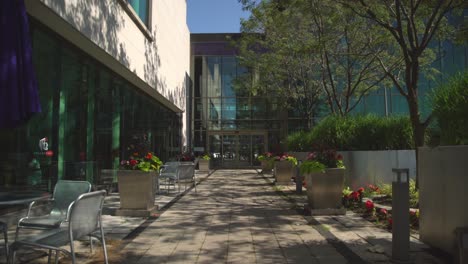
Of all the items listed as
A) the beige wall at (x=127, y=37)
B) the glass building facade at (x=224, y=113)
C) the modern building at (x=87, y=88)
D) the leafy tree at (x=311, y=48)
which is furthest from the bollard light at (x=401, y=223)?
the glass building facade at (x=224, y=113)

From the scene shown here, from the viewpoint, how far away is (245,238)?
5961 millimetres

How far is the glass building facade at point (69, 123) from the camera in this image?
794 centimetres

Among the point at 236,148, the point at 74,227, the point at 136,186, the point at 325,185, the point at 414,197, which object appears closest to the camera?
the point at 74,227

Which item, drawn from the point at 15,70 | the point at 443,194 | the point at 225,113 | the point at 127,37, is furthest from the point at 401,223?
the point at 225,113

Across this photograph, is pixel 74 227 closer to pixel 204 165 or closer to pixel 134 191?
pixel 134 191

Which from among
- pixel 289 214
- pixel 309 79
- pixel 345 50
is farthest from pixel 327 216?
pixel 309 79

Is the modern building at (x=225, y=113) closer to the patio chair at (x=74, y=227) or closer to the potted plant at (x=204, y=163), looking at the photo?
the potted plant at (x=204, y=163)

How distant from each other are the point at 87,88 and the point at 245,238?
7.14 m

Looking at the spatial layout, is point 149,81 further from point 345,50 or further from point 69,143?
point 345,50

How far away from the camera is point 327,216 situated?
7.74 m

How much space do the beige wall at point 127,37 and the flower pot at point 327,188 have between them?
19.1 ft

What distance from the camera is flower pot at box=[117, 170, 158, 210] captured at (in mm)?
7734

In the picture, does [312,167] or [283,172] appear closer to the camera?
[312,167]

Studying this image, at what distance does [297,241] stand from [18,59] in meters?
4.10
